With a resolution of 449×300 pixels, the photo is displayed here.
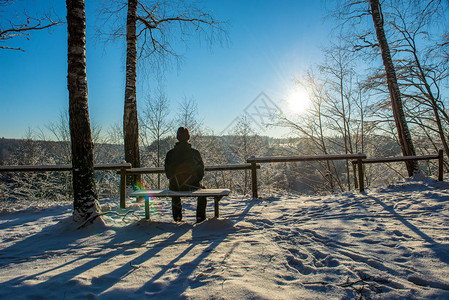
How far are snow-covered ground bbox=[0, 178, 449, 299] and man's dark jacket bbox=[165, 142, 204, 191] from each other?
72 centimetres

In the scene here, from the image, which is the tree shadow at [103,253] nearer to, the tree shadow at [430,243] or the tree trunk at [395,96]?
the tree shadow at [430,243]

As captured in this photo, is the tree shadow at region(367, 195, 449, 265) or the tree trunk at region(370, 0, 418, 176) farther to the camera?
the tree trunk at region(370, 0, 418, 176)

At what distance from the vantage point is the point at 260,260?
2.50 metres

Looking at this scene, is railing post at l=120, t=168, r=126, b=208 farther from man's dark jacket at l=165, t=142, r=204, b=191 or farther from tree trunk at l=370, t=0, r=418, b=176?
tree trunk at l=370, t=0, r=418, b=176

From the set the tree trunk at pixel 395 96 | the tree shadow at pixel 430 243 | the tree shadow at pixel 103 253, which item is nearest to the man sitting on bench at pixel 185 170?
the tree shadow at pixel 103 253

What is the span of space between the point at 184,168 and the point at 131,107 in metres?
3.79

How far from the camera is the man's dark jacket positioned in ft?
14.4

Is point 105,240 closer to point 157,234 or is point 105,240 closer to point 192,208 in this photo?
point 157,234

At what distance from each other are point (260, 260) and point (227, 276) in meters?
0.50

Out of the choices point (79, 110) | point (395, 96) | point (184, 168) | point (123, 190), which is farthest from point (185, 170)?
point (395, 96)

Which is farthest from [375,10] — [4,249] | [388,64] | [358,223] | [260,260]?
[4,249]

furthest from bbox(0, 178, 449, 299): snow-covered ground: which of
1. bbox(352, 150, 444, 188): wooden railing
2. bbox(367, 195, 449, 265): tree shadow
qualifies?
bbox(352, 150, 444, 188): wooden railing

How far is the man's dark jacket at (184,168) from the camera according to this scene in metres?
4.38

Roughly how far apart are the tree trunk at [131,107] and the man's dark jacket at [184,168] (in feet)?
10.3
